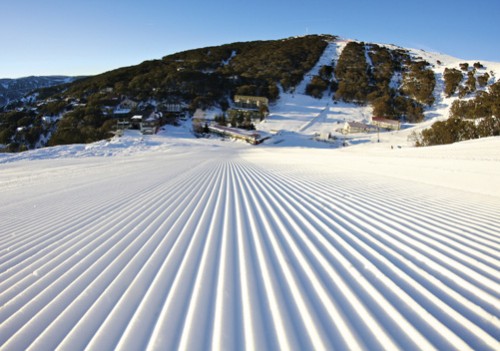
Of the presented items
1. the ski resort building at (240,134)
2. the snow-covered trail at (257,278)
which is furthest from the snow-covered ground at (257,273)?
the ski resort building at (240,134)

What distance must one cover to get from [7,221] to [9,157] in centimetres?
1868

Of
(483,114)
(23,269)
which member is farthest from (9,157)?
(483,114)

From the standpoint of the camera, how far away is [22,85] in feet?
452

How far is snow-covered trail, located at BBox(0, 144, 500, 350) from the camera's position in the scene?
1.63 m

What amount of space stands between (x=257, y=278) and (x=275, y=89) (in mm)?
58498

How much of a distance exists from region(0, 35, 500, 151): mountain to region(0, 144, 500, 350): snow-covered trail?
25.6m

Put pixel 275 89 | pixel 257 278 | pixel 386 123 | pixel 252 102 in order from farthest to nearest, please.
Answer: pixel 275 89 → pixel 252 102 → pixel 386 123 → pixel 257 278

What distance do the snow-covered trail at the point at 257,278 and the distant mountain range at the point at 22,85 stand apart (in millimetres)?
146208

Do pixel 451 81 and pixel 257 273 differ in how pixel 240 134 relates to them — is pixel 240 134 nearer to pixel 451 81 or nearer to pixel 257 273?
pixel 257 273

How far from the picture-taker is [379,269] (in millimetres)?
2359

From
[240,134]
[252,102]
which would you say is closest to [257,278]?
[240,134]

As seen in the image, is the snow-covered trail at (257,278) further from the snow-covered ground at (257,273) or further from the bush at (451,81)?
the bush at (451,81)

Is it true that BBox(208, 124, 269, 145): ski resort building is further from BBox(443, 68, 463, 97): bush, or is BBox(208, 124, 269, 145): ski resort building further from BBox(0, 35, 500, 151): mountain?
BBox(443, 68, 463, 97): bush

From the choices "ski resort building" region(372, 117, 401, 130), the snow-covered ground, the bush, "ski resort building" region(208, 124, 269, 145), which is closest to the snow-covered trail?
the snow-covered ground
